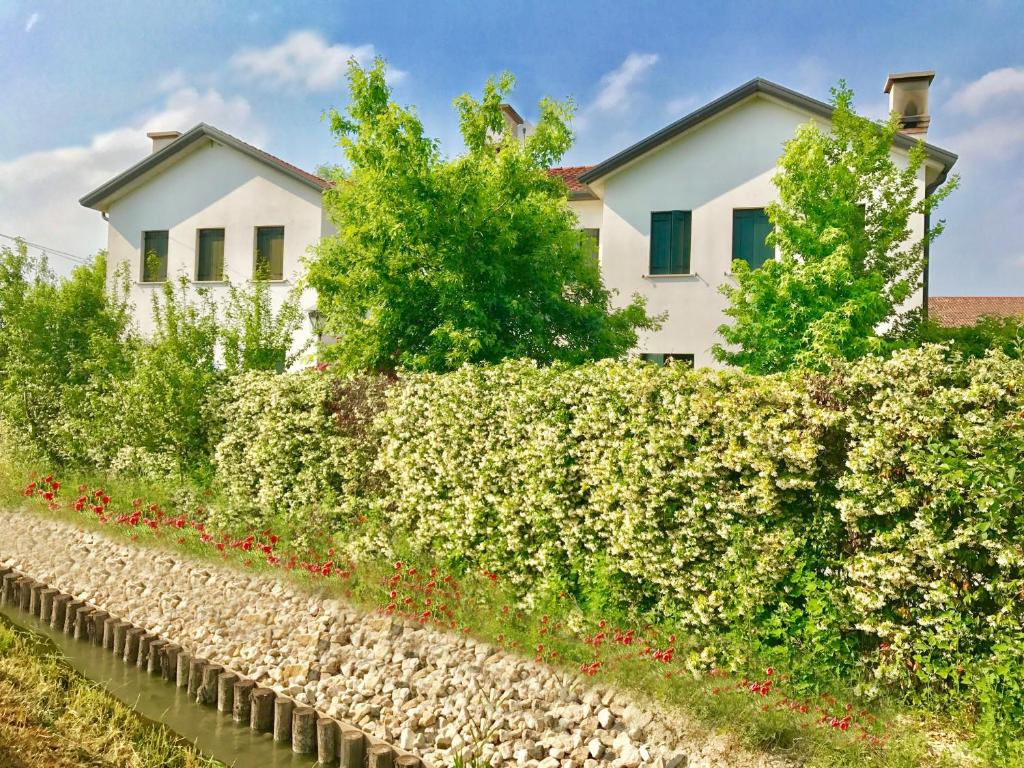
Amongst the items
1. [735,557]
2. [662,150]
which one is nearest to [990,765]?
[735,557]

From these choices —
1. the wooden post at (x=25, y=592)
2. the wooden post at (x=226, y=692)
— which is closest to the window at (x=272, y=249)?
the wooden post at (x=25, y=592)

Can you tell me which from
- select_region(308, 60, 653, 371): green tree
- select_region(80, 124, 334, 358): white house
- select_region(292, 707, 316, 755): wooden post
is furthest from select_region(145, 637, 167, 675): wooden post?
select_region(80, 124, 334, 358): white house

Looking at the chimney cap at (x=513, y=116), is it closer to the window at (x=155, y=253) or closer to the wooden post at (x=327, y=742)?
the window at (x=155, y=253)

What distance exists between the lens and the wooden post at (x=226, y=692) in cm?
686

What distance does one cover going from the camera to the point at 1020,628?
525cm

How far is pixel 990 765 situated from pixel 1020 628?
952mm

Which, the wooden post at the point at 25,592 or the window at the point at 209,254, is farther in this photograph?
the window at the point at 209,254

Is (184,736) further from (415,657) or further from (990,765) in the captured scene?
(990,765)

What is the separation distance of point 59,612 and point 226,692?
3333 mm

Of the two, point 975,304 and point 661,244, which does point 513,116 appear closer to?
point 661,244

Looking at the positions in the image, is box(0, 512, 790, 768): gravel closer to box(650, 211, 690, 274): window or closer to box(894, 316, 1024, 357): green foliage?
box(894, 316, 1024, 357): green foliage

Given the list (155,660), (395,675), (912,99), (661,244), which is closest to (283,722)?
(395,675)

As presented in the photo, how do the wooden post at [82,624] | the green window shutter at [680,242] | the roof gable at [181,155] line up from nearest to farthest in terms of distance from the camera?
the wooden post at [82,624], the green window shutter at [680,242], the roof gable at [181,155]

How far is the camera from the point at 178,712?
694cm
